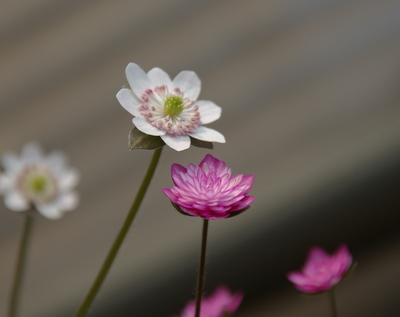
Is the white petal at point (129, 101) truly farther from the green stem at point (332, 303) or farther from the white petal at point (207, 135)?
the green stem at point (332, 303)

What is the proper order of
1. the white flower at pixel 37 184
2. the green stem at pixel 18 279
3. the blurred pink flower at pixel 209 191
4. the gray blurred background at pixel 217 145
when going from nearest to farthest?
the blurred pink flower at pixel 209 191, the green stem at pixel 18 279, the white flower at pixel 37 184, the gray blurred background at pixel 217 145

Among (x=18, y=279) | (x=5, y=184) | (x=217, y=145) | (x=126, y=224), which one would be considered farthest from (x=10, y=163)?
(x=217, y=145)

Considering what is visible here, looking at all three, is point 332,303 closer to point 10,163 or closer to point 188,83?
point 188,83

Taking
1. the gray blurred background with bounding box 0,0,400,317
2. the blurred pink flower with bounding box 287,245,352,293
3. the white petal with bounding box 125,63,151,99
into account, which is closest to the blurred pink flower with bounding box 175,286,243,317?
the blurred pink flower with bounding box 287,245,352,293

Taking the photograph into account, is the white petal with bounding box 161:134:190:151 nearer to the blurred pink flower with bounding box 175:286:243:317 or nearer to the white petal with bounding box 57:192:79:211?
the blurred pink flower with bounding box 175:286:243:317

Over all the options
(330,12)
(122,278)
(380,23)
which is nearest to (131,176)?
(122,278)

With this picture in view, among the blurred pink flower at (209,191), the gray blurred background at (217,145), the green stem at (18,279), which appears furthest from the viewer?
the gray blurred background at (217,145)

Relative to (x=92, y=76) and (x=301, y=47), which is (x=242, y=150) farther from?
(x=92, y=76)

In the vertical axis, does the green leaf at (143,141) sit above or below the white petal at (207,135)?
below

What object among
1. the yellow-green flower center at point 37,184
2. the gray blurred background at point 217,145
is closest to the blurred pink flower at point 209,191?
the yellow-green flower center at point 37,184
